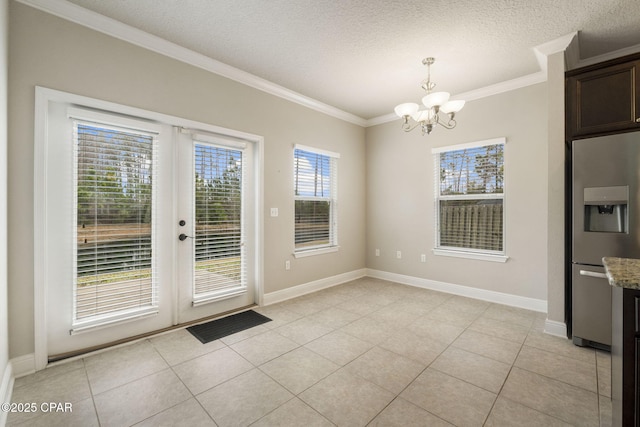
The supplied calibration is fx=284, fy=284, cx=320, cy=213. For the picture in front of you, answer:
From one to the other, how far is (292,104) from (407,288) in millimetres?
3247

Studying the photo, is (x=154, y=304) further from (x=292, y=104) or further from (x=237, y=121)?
(x=292, y=104)

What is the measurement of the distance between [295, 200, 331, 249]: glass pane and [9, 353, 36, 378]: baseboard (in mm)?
2787

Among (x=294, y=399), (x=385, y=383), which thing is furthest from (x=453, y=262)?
(x=294, y=399)

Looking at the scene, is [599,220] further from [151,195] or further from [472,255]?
[151,195]

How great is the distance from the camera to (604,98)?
103 inches

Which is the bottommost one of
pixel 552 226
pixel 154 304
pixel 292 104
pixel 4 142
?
pixel 154 304

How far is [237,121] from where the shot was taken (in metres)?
3.39

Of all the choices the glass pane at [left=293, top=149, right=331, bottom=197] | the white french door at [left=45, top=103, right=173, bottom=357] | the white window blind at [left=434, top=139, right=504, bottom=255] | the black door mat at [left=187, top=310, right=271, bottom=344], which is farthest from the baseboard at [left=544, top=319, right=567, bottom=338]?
the white french door at [left=45, top=103, right=173, bottom=357]

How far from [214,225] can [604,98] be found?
4044mm

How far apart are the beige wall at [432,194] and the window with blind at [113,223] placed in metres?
3.50

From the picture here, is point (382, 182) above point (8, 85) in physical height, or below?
below

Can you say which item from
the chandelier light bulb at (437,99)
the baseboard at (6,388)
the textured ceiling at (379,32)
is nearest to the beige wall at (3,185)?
the baseboard at (6,388)

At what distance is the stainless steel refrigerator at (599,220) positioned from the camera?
2348 mm

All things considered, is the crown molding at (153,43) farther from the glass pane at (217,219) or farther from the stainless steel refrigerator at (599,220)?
the stainless steel refrigerator at (599,220)
